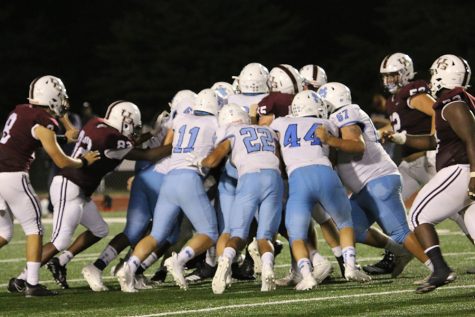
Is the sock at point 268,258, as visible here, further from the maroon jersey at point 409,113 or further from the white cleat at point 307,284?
the maroon jersey at point 409,113

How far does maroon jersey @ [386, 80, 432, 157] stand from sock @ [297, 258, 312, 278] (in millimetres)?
2042

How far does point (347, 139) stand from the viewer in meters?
8.36

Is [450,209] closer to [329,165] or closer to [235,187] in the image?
[329,165]

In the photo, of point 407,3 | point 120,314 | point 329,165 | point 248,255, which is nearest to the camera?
point 120,314

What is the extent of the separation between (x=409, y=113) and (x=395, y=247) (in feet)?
4.24

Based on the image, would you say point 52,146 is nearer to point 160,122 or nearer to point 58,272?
point 58,272

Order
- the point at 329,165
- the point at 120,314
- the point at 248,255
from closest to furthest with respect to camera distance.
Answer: the point at 120,314 < the point at 329,165 < the point at 248,255

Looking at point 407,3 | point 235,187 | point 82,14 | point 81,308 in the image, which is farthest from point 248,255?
point 82,14

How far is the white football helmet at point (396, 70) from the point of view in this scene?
9500 mm

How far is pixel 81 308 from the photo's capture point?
7.43 meters

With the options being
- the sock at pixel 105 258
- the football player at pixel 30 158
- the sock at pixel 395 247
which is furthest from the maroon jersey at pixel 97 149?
the sock at pixel 395 247

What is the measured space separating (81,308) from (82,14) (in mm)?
23347

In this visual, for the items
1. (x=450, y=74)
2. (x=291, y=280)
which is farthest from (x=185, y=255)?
(x=450, y=74)

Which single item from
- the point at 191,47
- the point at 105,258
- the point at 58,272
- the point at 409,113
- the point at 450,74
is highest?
the point at 450,74
